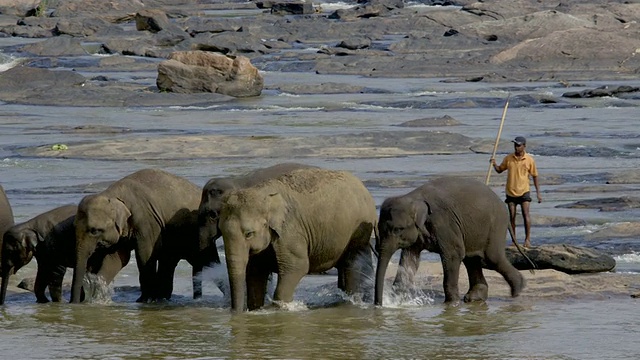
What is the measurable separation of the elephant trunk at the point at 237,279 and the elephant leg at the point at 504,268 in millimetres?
2453

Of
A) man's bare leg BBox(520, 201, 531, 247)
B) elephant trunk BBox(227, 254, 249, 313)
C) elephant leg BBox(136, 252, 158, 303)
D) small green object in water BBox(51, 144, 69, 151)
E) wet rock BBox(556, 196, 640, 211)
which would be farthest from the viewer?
small green object in water BBox(51, 144, 69, 151)

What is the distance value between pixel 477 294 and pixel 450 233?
678 millimetres

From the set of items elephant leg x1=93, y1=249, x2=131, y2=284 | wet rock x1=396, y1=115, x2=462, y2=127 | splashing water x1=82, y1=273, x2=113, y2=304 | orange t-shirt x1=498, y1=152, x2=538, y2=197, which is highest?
orange t-shirt x1=498, y1=152, x2=538, y2=197

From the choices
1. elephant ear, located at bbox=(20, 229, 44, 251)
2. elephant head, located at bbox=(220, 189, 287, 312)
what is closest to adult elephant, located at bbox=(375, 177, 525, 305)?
elephant head, located at bbox=(220, 189, 287, 312)

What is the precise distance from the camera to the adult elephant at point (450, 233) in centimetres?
1198

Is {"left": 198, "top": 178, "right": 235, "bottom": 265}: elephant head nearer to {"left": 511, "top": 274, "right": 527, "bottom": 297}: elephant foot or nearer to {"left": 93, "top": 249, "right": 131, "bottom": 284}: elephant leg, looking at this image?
{"left": 93, "top": 249, "right": 131, "bottom": 284}: elephant leg

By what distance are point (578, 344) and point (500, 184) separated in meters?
9.88

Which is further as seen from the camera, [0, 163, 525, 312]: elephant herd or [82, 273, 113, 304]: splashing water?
[82, 273, 113, 304]: splashing water

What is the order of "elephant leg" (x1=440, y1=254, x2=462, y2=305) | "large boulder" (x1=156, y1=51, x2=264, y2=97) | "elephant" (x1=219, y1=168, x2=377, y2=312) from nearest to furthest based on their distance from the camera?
"elephant" (x1=219, y1=168, x2=377, y2=312) → "elephant leg" (x1=440, y1=254, x2=462, y2=305) → "large boulder" (x1=156, y1=51, x2=264, y2=97)

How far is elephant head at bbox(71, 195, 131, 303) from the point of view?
12.0 metres

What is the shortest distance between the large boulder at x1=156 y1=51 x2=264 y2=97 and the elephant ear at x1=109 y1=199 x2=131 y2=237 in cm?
2458

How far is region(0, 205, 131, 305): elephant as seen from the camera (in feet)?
41.1

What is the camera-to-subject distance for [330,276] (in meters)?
14.1

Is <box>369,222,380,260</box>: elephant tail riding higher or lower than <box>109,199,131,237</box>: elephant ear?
lower
